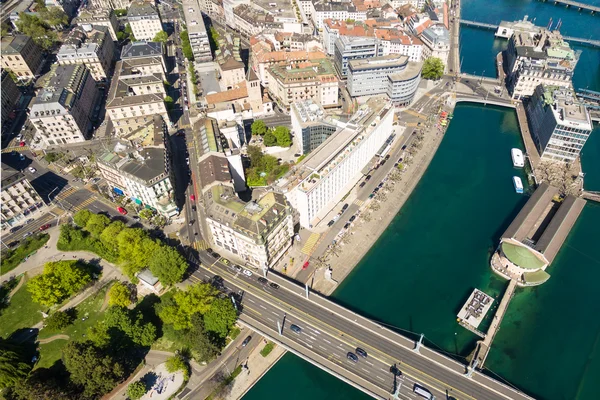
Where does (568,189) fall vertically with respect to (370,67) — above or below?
below

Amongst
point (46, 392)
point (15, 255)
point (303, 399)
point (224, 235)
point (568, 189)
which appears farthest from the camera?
point (568, 189)

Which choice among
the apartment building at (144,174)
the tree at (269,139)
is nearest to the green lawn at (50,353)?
the apartment building at (144,174)

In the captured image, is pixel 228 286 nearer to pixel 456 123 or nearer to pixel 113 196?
pixel 113 196

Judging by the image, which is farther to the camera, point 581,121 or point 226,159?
point 581,121

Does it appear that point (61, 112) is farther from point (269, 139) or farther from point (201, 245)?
point (201, 245)

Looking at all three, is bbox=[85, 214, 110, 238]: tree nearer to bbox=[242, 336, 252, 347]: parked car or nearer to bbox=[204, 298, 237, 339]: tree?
bbox=[204, 298, 237, 339]: tree

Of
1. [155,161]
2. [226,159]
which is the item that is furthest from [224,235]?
[155,161]

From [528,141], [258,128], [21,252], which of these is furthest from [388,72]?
[21,252]

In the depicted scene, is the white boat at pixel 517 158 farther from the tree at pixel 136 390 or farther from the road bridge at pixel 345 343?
the tree at pixel 136 390

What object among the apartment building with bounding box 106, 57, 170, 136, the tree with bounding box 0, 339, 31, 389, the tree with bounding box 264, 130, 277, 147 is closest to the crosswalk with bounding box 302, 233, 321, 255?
the tree with bounding box 264, 130, 277, 147
